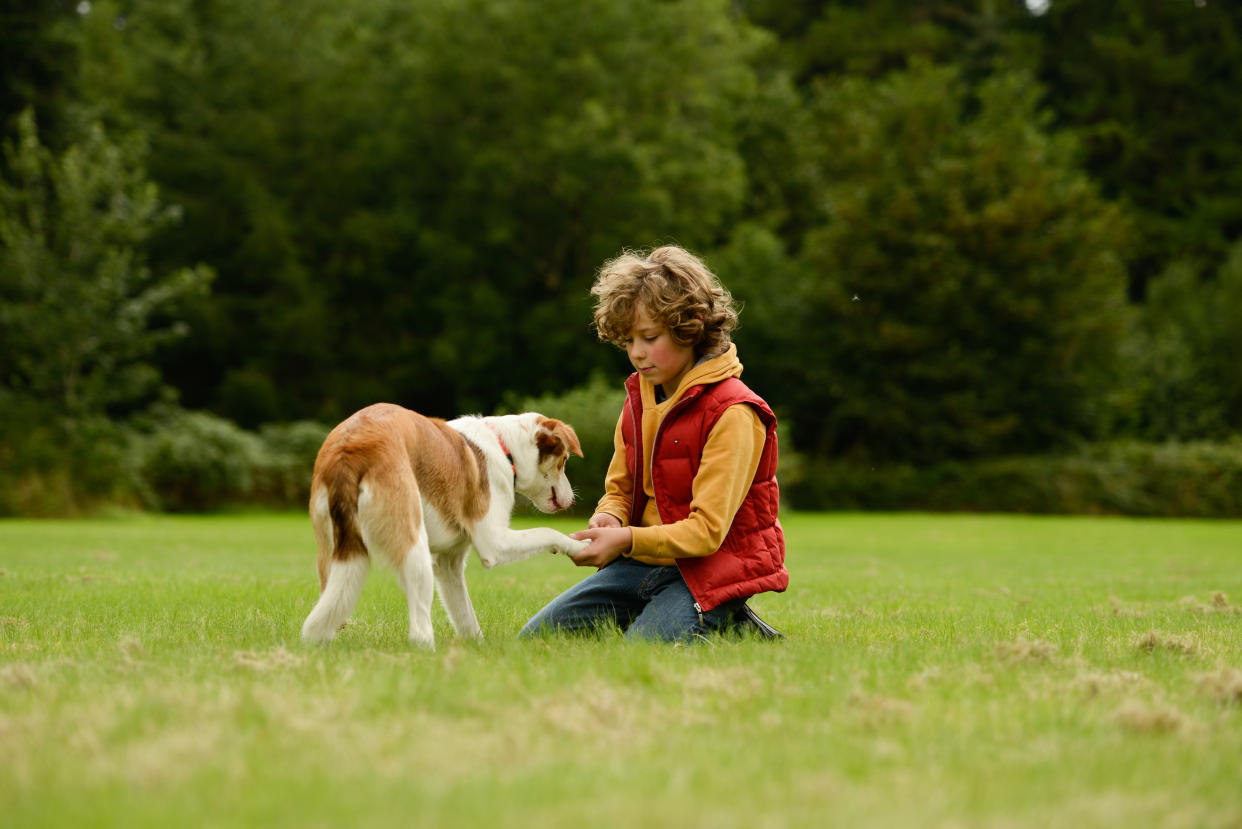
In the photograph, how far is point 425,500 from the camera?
19.7 feet

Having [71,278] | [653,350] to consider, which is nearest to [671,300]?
[653,350]

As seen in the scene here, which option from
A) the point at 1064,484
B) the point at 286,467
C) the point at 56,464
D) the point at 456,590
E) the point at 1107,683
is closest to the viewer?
the point at 1107,683

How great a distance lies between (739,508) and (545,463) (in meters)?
1.33

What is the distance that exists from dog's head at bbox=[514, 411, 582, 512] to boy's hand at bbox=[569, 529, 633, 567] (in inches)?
37.0

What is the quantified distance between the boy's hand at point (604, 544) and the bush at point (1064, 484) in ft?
87.8

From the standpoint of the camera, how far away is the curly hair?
6.02 m

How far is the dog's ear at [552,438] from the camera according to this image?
690cm

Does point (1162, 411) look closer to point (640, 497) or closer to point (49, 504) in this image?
point (49, 504)

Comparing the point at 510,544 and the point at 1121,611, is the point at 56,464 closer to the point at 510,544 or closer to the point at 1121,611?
the point at 510,544

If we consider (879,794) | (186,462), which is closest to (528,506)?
(879,794)

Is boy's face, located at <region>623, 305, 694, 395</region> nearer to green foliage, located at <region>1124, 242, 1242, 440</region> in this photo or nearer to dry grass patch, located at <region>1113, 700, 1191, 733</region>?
dry grass patch, located at <region>1113, 700, 1191, 733</region>

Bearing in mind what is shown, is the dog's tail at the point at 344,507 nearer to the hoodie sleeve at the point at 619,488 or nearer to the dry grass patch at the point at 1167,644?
the hoodie sleeve at the point at 619,488

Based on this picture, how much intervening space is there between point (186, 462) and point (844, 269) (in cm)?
1998

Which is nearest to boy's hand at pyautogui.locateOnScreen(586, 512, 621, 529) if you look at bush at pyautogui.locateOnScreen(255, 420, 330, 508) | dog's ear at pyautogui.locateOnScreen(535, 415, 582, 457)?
dog's ear at pyautogui.locateOnScreen(535, 415, 582, 457)
